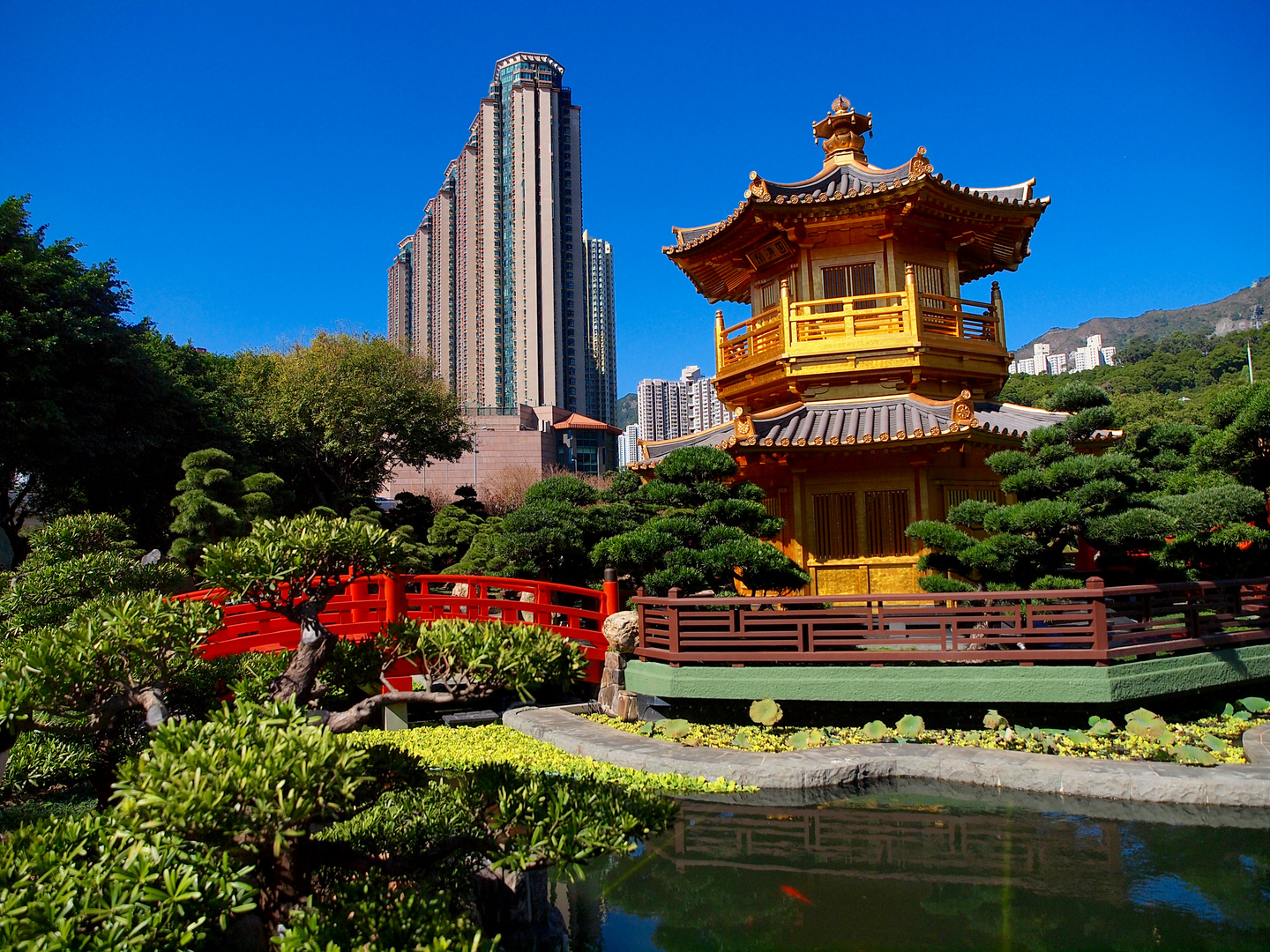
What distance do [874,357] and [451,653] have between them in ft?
29.0

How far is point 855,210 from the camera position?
36.7ft

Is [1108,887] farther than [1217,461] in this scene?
No

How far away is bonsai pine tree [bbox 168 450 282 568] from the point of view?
14.5 meters

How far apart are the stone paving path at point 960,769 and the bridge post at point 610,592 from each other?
254 centimetres

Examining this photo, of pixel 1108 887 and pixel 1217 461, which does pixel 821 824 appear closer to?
pixel 1108 887

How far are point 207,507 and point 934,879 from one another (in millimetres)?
13852

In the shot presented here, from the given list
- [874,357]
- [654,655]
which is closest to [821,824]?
[654,655]

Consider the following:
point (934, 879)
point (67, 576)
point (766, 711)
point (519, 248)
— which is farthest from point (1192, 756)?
point (519, 248)

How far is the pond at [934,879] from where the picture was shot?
417 centimetres

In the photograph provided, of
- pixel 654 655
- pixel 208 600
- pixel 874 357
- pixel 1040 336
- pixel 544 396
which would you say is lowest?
pixel 654 655

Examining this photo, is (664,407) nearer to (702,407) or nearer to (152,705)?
(702,407)

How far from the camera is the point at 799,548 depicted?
11.0 m

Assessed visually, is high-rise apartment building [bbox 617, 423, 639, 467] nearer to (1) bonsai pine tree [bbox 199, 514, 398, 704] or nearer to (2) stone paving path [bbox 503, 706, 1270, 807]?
(2) stone paving path [bbox 503, 706, 1270, 807]

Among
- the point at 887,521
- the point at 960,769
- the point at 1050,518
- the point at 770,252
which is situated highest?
the point at 770,252
